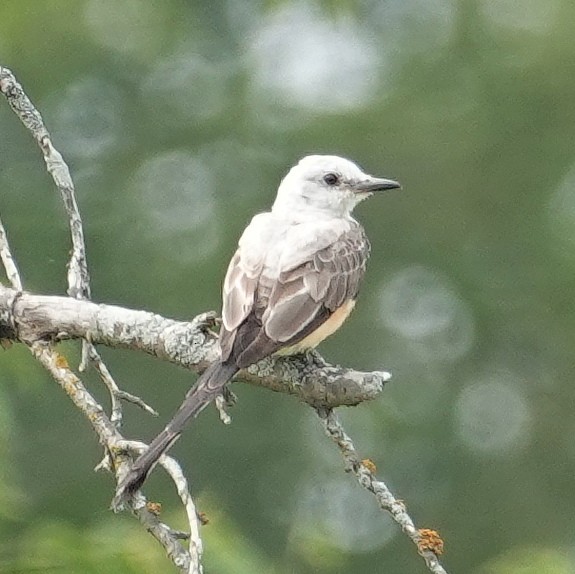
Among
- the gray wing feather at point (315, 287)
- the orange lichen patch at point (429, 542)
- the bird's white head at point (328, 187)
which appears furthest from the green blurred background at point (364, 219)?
the orange lichen patch at point (429, 542)

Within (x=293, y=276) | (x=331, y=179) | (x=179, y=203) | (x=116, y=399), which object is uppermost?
(x=179, y=203)

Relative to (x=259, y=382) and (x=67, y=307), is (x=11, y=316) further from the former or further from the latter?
(x=259, y=382)

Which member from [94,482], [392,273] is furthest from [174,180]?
[94,482]

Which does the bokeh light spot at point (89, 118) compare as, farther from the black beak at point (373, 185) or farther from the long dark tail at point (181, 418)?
the long dark tail at point (181, 418)

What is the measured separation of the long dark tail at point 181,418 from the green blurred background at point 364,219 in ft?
34.4

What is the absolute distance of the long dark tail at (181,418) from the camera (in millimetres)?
4422

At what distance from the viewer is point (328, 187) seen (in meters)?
7.04

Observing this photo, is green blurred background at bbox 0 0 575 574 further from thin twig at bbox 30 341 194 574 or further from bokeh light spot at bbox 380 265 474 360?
thin twig at bbox 30 341 194 574

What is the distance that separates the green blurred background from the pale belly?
961 centimetres

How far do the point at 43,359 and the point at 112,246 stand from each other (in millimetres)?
11965

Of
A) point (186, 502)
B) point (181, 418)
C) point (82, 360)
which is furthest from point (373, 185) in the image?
point (186, 502)

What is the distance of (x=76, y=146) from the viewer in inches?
717

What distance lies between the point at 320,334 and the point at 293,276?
23cm

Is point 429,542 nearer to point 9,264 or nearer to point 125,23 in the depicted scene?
point 9,264
